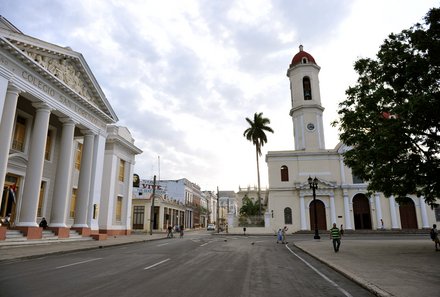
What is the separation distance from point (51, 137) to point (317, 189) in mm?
32933

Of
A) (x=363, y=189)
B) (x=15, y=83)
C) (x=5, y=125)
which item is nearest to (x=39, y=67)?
(x=15, y=83)

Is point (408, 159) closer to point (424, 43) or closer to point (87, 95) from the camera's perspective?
point (424, 43)

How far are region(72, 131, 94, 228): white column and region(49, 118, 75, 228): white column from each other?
6.71 feet

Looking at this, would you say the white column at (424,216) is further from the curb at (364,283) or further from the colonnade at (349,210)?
the curb at (364,283)

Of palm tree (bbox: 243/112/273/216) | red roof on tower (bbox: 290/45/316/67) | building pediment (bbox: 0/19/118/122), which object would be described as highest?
red roof on tower (bbox: 290/45/316/67)

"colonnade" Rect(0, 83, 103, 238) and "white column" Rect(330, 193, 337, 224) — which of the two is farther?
"white column" Rect(330, 193, 337, 224)

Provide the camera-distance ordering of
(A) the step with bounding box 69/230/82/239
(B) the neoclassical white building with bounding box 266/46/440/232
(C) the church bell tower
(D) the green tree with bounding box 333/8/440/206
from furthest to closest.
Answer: (C) the church bell tower
(B) the neoclassical white building with bounding box 266/46/440/232
(A) the step with bounding box 69/230/82/239
(D) the green tree with bounding box 333/8/440/206

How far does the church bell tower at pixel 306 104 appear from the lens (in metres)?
45.6

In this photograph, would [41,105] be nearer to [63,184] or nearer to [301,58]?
[63,184]

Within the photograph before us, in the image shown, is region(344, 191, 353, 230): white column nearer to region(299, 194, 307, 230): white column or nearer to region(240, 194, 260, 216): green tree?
region(299, 194, 307, 230): white column

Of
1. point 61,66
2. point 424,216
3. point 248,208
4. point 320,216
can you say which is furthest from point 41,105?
point 248,208

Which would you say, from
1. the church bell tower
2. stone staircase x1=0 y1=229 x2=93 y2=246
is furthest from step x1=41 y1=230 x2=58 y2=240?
the church bell tower

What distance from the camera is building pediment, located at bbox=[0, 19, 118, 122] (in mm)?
17719

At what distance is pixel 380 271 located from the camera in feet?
30.8
